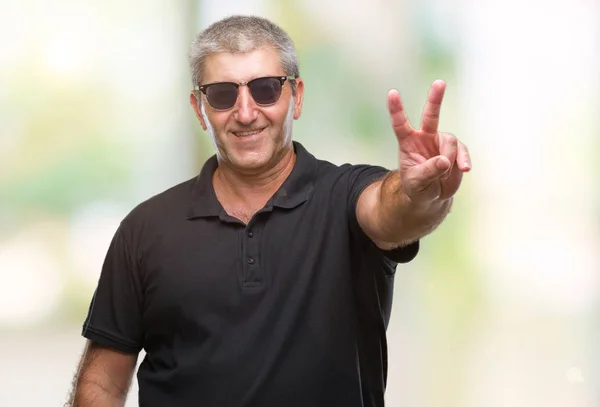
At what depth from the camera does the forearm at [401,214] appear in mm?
1730

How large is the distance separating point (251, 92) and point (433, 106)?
550 mm

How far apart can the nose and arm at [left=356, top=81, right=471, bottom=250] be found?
0.37m

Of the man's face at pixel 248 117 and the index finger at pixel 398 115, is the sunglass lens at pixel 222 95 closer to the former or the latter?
the man's face at pixel 248 117

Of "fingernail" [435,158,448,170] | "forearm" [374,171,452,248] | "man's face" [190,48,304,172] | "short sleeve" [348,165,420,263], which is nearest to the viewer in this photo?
"fingernail" [435,158,448,170]

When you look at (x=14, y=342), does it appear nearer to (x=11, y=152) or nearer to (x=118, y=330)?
(x=11, y=152)

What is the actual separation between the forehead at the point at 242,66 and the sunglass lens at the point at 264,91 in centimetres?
2

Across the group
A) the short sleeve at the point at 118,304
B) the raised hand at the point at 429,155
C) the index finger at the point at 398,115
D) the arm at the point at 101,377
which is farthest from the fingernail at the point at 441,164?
the arm at the point at 101,377

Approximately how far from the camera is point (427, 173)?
1.63 m

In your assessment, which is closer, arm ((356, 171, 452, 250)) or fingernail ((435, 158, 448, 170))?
fingernail ((435, 158, 448, 170))

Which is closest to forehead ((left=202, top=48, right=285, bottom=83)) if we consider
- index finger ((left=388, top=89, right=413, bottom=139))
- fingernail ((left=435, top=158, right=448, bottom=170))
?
index finger ((left=388, top=89, right=413, bottom=139))

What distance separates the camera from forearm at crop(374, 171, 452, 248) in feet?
5.68

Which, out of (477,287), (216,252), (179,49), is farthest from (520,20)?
(216,252)

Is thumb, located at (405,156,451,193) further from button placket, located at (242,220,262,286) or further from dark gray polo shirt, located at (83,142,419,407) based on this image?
button placket, located at (242,220,262,286)

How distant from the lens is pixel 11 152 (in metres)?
3.38
